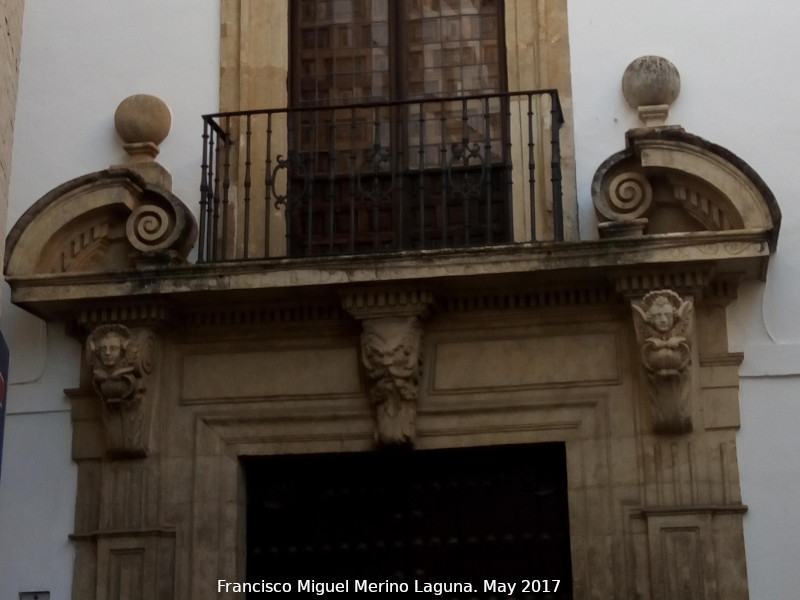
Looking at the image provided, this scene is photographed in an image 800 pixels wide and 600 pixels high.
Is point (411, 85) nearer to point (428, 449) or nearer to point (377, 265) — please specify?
point (377, 265)

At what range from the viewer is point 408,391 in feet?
23.0

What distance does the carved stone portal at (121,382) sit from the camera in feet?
23.1

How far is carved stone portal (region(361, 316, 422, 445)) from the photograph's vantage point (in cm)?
699

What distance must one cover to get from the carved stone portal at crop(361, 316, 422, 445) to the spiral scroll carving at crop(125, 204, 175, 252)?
1039mm

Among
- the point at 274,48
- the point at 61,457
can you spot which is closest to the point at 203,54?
the point at 274,48

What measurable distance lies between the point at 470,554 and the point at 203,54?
2.80m

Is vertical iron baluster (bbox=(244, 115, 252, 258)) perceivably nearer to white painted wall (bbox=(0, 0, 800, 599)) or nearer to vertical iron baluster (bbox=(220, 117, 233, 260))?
vertical iron baluster (bbox=(220, 117, 233, 260))

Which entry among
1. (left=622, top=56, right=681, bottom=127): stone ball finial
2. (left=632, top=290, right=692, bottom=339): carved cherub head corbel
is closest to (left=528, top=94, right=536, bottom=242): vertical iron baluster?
(left=622, top=56, right=681, bottom=127): stone ball finial

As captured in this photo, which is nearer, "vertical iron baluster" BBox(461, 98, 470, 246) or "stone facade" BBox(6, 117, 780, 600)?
"stone facade" BBox(6, 117, 780, 600)

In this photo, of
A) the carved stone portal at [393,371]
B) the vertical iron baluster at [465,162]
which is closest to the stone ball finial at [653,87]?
the vertical iron baluster at [465,162]

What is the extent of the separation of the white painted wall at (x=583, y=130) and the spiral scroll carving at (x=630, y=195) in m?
0.22

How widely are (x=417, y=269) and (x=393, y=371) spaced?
0.48m

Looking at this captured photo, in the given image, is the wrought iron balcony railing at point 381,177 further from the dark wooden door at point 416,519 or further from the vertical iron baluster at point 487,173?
the dark wooden door at point 416,519

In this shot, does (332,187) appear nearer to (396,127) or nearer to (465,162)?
(396,127)
